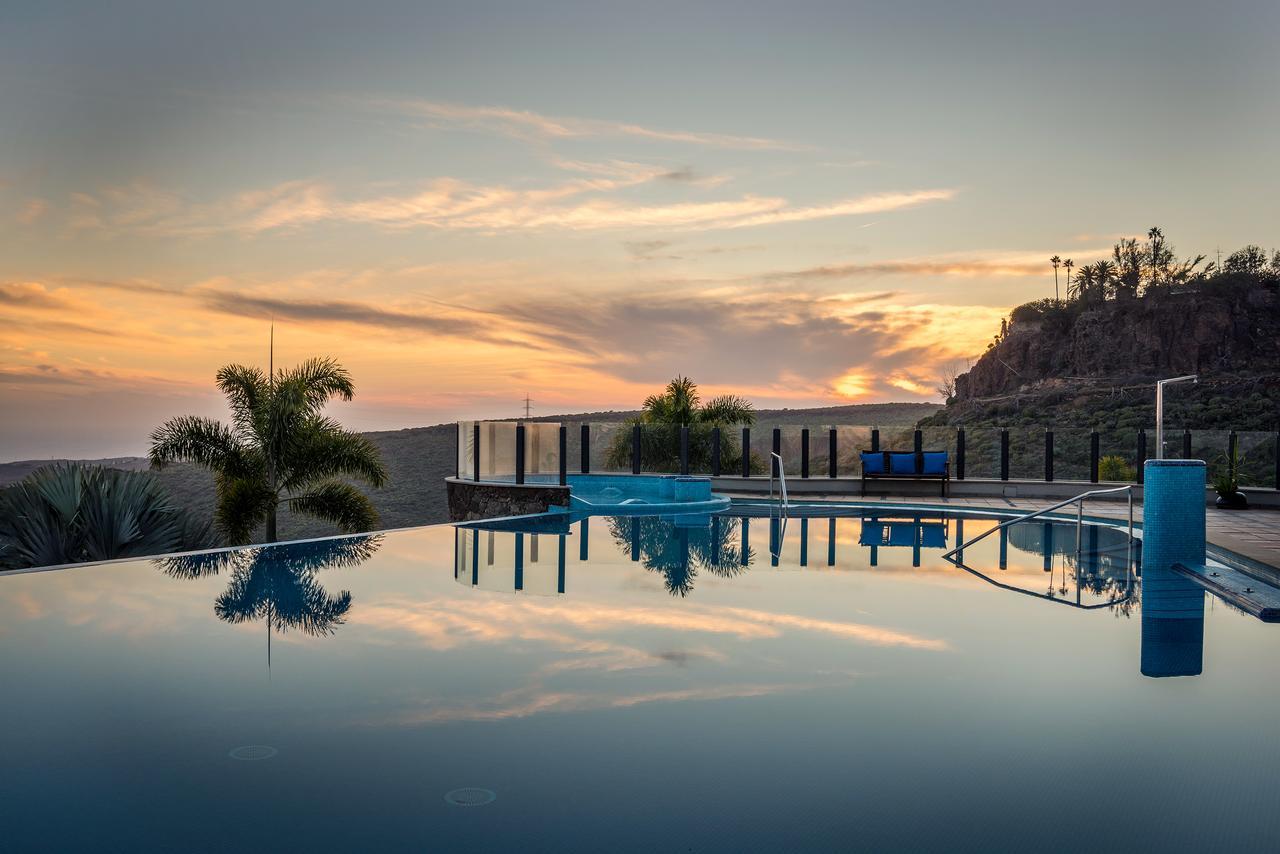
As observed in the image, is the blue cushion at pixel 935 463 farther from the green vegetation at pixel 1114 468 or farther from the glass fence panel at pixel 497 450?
the glass fence panel at pixel 497 450

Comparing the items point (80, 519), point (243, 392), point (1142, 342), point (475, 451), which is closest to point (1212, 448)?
point (475, 451)

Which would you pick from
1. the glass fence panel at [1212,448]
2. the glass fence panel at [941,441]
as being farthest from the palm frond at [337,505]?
the glass fence panel at [1212,448]

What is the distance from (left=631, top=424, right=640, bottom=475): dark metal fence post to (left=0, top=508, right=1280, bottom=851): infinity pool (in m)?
10.5

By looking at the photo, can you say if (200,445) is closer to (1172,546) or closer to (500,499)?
(500,499)

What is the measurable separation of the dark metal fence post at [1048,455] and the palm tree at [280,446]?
42.0 feet

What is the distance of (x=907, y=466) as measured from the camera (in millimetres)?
17375

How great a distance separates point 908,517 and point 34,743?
12.0 meters

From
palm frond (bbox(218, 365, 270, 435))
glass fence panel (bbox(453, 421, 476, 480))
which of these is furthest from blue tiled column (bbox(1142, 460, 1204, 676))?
palm frond (bbox(218, 365, 270, 435))

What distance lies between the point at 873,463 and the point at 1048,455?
3513 millimetres

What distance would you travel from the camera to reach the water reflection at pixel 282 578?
6348 millimetres

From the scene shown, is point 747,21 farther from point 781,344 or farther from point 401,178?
point 781,344

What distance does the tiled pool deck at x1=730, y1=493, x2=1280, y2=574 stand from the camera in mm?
8961

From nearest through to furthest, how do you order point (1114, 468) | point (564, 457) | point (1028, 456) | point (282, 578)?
point (282, 578) < point (564, 457) < point (1114, 468) < point (1028, 456)

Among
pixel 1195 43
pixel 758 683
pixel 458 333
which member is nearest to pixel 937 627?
pixel 758 683
